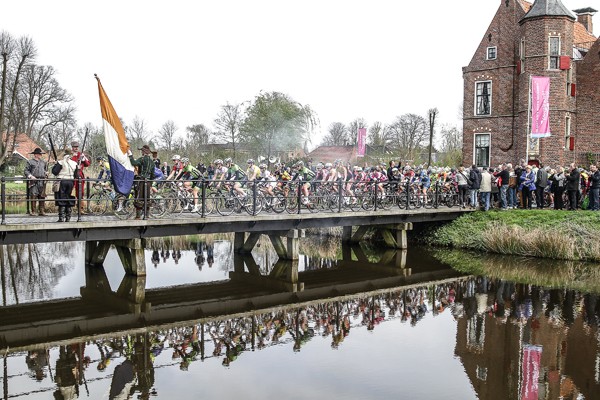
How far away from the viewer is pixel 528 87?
31.6m

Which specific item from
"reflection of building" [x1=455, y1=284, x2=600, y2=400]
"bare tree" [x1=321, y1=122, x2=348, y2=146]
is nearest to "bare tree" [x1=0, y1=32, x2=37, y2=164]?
"reflection of building" [x1=455, y1=284, x2=600, y2=400]

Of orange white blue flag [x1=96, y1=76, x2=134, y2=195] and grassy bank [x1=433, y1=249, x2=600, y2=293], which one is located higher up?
orange white blue flag [x1=96, y1=76, x2=134, y2=195]

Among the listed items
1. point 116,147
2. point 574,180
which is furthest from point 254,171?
point 574,180

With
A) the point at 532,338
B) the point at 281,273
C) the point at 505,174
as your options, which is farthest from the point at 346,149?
the point at 532,338

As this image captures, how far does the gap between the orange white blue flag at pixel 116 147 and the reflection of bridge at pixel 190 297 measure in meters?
2.70

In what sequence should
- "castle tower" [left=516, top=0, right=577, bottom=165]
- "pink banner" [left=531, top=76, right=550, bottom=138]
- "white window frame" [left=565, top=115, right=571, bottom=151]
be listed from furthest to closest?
"white window frame" [left=565, top=115, right=571, bottom=151] < "castle tower" [left=516, top=0, right=577, bottom=165] < "pink banner" [left=531, top=76, right=550, bottom=138]

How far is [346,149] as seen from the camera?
312 feet

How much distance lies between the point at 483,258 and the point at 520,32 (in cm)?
1682

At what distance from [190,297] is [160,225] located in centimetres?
226

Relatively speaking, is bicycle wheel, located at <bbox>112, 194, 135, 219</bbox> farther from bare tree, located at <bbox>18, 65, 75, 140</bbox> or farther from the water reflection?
bare tree, located at <bbox>18, 65, 75, 140</bbox>

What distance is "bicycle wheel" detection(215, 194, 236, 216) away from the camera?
1802 centimetres

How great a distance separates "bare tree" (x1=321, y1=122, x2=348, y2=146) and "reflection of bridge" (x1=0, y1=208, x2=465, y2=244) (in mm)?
84578

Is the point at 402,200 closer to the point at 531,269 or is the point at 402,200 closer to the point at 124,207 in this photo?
the point at 531,269

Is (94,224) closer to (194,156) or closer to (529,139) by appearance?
(529,139)
